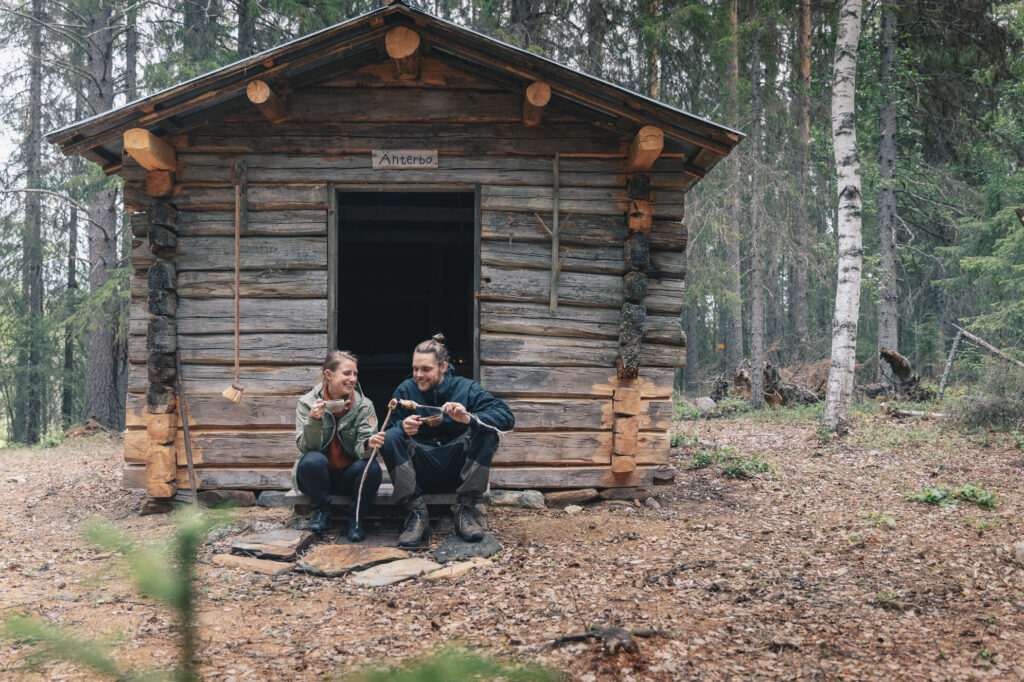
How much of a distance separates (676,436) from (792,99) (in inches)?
454

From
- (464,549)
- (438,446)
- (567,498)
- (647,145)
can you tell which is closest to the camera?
(464,549)

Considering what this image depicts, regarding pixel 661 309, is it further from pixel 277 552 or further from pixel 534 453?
pixel 277 552

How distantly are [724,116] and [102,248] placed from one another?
13.0 metres

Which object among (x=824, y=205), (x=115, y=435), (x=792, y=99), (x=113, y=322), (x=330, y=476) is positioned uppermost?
(x=792, y=99)

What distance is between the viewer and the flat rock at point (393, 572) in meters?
4.43

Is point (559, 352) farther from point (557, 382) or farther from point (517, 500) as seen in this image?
point (517, 500)

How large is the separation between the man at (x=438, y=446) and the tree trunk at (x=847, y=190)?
6.26 m

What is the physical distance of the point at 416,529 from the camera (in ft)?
16.8

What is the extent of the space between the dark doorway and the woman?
5312 millimetres

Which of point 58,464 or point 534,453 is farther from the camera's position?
point 58,464

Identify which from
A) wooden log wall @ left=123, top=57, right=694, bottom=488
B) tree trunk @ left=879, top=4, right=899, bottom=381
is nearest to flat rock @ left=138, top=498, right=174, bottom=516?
wooden log wall @ left=123, top=57, right=694, bottom=488

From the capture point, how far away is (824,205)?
19.2 meters

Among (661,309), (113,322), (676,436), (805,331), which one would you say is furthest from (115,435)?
(805,331)

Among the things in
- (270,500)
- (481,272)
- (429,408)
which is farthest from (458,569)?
(481,272)
